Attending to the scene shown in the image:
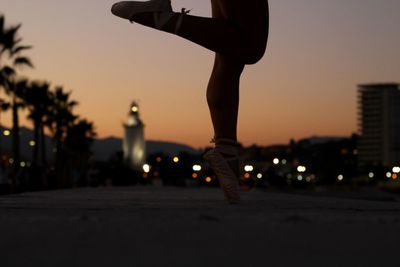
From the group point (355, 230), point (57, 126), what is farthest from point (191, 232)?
point (57, 126)

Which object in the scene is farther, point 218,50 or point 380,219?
point 218,50

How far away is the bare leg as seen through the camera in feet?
16.0

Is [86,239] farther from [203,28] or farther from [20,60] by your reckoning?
[20,60]

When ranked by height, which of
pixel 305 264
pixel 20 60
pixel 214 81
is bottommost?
pixel 305 264

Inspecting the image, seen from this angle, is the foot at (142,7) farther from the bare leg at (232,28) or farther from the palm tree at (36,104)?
the palm tree at (36,104)

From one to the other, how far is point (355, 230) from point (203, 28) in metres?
2.66

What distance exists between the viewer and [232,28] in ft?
16.4

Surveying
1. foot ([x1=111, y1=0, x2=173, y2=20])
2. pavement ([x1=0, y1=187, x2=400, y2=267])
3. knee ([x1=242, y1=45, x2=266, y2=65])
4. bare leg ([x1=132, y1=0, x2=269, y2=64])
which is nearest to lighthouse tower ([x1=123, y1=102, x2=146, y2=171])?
knee ([x1=242, y1=45, x2=266, y2=65])

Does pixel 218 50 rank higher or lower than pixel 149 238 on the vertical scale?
higher

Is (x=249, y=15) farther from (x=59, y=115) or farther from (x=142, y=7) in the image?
(x=59, y=115)

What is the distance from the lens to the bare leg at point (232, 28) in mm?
4875

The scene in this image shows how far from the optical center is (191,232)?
90.8 inches

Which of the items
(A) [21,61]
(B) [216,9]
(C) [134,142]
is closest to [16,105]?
(A) [21,61]

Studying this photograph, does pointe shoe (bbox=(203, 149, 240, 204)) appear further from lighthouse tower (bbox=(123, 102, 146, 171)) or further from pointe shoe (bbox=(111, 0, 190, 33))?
lighthouse tower (bbox=(123, 102, 146, 171))
